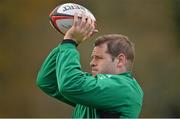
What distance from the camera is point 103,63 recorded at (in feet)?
19.0

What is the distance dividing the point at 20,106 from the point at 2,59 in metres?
1.34

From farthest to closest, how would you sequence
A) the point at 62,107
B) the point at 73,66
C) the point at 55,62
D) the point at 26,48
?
the point at 26,48 → the point at 62,107 → the point at 55,62 → the point at 73,66

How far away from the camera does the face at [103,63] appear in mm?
5781

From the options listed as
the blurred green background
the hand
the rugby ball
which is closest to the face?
the hand

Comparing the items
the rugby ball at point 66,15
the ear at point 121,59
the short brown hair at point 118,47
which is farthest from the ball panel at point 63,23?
the ear at point 121,59

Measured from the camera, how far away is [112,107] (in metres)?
5.63

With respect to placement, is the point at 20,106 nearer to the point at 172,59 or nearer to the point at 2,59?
the point at 2,59

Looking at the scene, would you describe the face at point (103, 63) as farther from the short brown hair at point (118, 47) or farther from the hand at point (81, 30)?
the hand at point (81, 30)

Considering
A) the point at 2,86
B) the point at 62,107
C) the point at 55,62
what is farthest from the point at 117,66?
the point at 2,86

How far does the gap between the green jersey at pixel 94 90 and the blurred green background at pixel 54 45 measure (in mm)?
13396

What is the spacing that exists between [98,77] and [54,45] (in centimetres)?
1410

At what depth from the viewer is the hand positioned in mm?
5727

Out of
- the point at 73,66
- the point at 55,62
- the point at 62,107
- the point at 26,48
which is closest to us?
the point at 73,66

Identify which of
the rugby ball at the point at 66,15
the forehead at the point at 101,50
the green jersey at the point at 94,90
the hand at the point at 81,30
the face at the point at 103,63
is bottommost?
the green jersey at the point at 94,90
